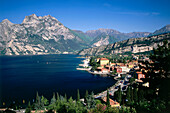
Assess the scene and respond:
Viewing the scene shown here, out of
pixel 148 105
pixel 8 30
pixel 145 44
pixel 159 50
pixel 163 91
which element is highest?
pixel 8 30

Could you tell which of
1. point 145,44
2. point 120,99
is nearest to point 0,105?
point 120,99

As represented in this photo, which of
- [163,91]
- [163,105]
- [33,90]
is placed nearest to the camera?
[163,105]

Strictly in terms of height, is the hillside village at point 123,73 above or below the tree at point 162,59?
below

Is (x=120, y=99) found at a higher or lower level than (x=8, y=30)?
lower

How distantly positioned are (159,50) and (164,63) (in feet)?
1.77

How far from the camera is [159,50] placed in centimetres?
587

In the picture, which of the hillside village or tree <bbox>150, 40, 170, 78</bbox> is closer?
tree <bbox>150, 40, 170, 78</bbox>

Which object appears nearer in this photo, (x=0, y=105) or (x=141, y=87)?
(x=141, y=87)

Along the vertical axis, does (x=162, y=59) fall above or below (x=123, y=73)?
above

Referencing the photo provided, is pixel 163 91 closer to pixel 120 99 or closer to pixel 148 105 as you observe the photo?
pixel 148 105

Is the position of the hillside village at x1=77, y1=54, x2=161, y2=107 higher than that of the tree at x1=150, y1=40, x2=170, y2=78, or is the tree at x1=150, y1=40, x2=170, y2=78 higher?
the tree at x1=150, y1=40, x2=170, y2=78

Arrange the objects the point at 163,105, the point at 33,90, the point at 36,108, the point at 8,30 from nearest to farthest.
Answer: the point at 163,105 < the point at 36,108 < the point at 33,90 < the point at 8,30

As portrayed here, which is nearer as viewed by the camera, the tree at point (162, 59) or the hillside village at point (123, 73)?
the tree at point (162, 59)

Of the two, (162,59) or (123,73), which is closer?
(162,59)
